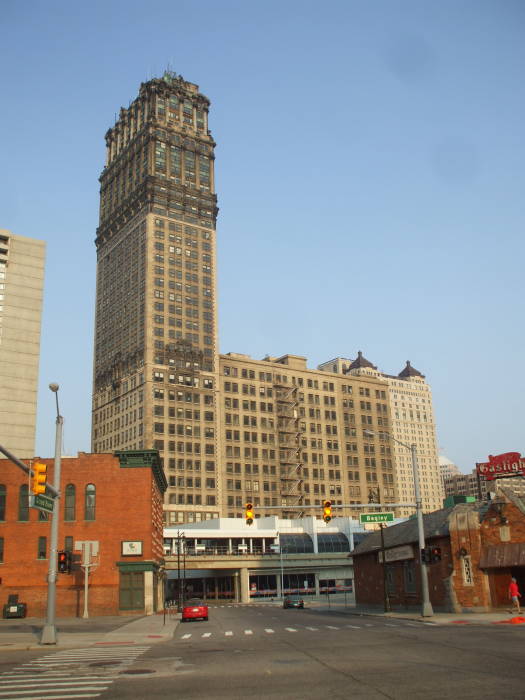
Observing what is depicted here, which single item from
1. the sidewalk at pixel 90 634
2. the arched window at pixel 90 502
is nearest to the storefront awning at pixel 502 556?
the sidewalk at pixel 90 634

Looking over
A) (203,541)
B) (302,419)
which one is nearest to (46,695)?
(203,541)

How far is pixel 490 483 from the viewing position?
49.2 meters

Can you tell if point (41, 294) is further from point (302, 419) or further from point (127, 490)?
point (127, 490)

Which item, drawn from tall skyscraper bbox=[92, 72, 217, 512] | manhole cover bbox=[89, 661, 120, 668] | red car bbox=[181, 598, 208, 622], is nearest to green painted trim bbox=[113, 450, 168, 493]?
red car bbox=[181, 598, 208, 622]

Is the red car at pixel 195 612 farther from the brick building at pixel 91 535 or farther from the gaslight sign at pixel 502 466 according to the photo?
the gaslight sign at pixel 502 466

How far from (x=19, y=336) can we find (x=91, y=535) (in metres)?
95.7

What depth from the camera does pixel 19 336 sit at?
141250 mm

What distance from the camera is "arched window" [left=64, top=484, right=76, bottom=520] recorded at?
2149 inches

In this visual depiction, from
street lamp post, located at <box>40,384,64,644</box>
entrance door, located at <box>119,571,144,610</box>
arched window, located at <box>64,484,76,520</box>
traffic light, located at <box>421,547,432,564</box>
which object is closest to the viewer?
street lamp post, located at <box>40,384,64,644</box>

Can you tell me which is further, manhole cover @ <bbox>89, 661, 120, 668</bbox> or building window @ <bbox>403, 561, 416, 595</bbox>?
building window @ <bbox>403, 561, 416, 595</bbox>

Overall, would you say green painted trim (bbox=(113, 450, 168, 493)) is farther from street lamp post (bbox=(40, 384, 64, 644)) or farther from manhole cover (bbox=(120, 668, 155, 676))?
manhole cover (bbox=(120, 668, 155, 676))

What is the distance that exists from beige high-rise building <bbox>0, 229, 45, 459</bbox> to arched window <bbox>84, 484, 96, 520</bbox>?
268ft

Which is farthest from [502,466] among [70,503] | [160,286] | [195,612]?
[160,286]

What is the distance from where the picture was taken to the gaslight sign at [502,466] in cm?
4774
